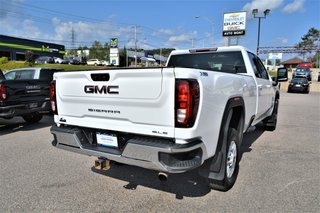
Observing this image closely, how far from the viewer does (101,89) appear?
3.09 metres

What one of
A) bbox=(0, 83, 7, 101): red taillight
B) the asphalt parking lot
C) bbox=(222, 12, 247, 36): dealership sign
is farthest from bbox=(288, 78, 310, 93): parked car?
bbox=(0, 83, 7, 101): red taillight

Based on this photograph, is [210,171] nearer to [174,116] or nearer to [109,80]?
[174,116]

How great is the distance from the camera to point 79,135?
3.33 metres

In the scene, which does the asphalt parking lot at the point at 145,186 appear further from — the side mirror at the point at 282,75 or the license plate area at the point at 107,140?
the side mirror at the point at 282,75

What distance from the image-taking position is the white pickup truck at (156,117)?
8.48 ft

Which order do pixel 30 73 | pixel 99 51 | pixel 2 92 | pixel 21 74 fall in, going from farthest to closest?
pixel 99 51 < pixel 21 74 < pixel 30 73 < pixel 2 92

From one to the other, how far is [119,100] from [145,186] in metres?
1.50

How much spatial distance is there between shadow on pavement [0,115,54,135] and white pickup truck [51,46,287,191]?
4.72 m

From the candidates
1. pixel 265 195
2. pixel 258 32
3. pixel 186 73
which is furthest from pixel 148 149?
pixel 258 32

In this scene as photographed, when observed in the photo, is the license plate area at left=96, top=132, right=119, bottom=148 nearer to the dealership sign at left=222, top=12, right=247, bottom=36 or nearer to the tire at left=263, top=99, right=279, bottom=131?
the tire at left=263, top=99, right=279, bottom=131

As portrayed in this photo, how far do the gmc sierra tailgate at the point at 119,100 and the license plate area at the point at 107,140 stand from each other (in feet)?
0.32

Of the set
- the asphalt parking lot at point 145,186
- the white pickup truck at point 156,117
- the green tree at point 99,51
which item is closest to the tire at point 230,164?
the white pickup truck at point 156,117

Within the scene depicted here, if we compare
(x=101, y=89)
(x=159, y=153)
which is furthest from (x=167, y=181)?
(x=101, y=89)

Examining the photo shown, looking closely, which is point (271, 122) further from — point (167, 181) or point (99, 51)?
point (99, 51)
